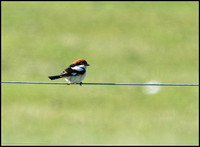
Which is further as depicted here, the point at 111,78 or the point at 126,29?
the point at 126,29

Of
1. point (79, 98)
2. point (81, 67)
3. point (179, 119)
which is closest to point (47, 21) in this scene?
point (79, 98)

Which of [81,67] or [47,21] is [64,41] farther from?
[81,67]

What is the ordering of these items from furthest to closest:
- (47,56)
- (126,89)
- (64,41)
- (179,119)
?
1. (64,41)
2. (47,56)
3. (126,89)
4. (179,119)

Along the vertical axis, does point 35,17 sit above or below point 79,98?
above

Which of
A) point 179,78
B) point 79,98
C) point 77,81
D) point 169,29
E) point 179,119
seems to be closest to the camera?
point 77,81

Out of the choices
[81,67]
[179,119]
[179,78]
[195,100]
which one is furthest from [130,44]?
[81,67]

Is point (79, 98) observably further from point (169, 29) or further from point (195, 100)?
point (169, 29)

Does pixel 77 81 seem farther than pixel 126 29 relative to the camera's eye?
No

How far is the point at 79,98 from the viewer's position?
2352 centimetres

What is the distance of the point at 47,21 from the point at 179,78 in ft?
35.0

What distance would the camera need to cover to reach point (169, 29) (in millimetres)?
35344

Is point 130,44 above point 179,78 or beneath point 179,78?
above

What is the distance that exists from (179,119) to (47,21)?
15.6 meters

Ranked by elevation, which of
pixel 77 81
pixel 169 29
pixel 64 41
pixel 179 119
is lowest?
pixel 77 81
